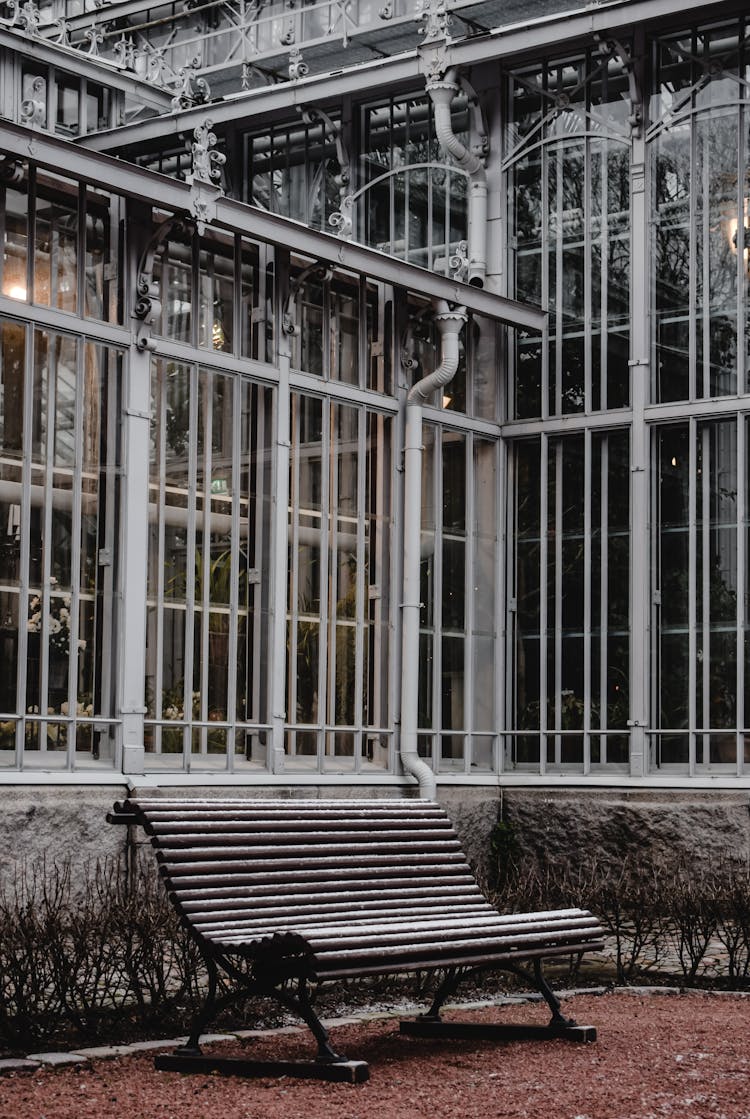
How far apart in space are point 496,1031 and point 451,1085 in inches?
47.4

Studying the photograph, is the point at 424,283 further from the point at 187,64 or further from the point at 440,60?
the point at 187,64

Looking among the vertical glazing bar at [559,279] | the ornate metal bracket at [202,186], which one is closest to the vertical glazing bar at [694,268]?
the vertical glazing bar at [559,279]

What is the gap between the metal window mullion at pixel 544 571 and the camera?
15789mm

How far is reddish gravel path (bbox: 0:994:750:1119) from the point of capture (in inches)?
245

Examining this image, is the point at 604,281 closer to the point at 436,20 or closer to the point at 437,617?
the point at 436,20

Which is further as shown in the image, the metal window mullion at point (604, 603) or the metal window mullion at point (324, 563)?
the metal window mullion at point (604, 603)

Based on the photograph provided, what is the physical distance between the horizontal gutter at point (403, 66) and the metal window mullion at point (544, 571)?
12.2 feet

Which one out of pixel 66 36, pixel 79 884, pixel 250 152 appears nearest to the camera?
pixel 79 884

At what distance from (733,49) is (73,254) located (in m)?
6.68

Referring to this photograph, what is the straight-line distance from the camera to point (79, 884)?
38.1ft

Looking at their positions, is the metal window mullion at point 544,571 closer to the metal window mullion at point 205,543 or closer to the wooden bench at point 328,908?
the metal window mullion at point 205,543

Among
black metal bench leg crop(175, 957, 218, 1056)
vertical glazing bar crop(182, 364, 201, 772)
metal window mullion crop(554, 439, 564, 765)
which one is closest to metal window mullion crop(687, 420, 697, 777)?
metal window mullion crop(554, 439, 564, 765)

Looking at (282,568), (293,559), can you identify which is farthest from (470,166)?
(282,568)

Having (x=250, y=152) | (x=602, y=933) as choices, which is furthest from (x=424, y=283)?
(x=602, y=933)
